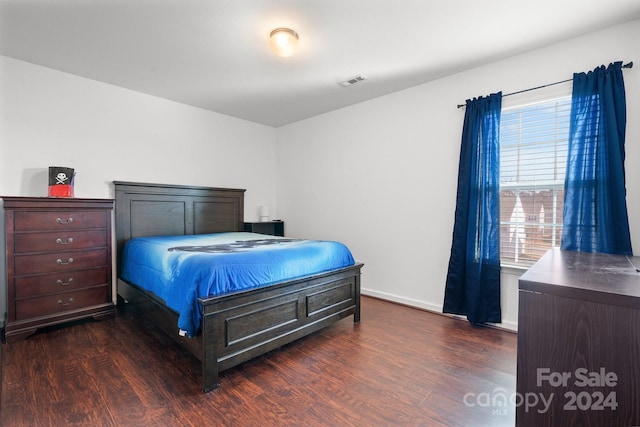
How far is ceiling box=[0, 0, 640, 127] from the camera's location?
2.09 metres

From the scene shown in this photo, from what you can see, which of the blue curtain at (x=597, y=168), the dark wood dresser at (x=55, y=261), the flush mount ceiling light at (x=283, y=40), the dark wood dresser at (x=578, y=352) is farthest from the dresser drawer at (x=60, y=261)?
the blue curtain at (x=597, y=168)

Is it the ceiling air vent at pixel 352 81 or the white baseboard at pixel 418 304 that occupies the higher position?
the ceiling air vent at pixel 352 81

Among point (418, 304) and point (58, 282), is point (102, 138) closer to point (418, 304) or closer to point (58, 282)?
point (58, 282)

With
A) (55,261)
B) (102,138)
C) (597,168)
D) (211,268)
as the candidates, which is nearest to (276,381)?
(211,268)

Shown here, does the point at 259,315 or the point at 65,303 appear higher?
the point at 259,315

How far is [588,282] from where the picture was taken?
1.13 metres

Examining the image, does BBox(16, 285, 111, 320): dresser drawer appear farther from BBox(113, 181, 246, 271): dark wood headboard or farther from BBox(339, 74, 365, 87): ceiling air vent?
BBox(339, 74, 365, 87): ceiling air vent

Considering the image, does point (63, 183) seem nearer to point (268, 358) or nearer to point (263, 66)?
point (263, 66)

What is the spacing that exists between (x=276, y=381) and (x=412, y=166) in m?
2.65

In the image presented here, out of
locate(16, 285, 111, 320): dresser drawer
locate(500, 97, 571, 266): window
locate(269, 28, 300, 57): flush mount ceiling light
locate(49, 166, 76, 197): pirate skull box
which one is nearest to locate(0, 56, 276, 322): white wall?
locate(49, 166, 76, 197): pirate skull box

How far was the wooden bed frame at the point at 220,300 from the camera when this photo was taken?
76.2 inches

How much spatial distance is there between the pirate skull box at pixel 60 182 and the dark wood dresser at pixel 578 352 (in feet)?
12.4

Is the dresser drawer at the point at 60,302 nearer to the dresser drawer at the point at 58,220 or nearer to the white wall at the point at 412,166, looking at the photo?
the dresser drawer at the point at 58,220

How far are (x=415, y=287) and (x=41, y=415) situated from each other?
325 centimetres
